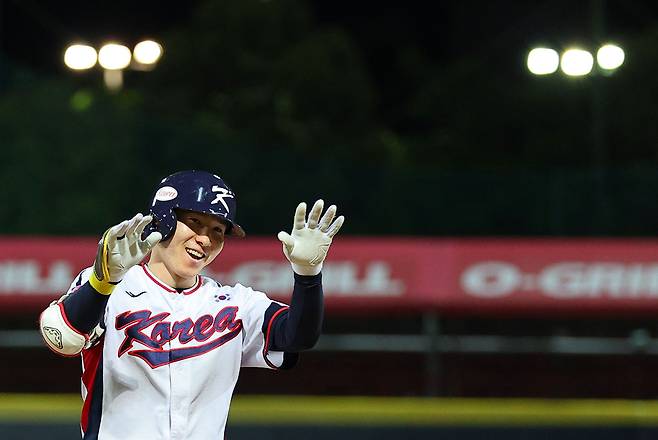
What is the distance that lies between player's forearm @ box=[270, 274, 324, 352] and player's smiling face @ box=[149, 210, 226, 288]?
26 cm

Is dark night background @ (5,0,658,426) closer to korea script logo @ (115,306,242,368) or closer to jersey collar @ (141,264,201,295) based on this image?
jersey collar @ (141,264,201,295)

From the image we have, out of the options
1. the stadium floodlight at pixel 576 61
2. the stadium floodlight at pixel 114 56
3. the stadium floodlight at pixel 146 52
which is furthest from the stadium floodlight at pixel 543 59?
the stadium floodlight at pixel 114 56

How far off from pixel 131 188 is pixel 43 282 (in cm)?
278

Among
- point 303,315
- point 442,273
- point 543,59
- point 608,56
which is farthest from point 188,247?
point 608,56

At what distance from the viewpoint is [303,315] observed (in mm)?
3457

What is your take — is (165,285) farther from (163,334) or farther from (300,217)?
(300,217)

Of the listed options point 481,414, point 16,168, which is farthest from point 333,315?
point 481,414

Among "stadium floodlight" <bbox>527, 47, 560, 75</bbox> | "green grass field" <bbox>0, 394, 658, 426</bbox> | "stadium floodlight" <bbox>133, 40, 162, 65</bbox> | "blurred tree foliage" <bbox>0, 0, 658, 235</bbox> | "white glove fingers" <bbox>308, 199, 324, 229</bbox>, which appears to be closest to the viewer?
"white glove fingers" <bbox>308, 199, 324, 229</bbox>

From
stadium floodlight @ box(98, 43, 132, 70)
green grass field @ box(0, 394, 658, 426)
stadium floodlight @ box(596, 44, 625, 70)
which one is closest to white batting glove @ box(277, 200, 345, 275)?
green grass field @ box(0, 394, 658, 426)

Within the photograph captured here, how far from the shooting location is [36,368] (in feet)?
47.7

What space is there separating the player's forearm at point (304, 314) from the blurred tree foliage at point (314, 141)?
9.29 metres

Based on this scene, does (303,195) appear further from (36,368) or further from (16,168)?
(36,368)

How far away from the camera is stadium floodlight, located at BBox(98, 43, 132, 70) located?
16359 millimetres

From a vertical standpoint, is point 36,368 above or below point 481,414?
above
